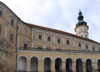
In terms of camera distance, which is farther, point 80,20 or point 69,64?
point 80,20

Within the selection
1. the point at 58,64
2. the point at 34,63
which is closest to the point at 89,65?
the point at 58,64

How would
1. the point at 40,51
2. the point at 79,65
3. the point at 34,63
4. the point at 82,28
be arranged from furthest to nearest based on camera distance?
the point at 82,28, the point at 79,65, the point at 34,63, the point at 40,51

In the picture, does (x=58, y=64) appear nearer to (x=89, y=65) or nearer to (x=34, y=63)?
(x=34, y=63)

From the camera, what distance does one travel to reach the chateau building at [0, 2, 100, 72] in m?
30.4

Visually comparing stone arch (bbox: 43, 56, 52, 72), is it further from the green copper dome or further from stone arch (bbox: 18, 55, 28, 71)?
the green copper dome

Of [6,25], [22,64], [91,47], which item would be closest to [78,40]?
[91,47]

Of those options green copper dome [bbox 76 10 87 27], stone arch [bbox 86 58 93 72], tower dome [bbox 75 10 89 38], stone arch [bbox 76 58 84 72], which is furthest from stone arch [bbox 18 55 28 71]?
green copper dome [bbox 76 10 87 27]

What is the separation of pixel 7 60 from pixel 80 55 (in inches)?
632

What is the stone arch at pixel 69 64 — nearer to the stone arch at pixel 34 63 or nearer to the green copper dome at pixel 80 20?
the stone arch at pixel 34 63

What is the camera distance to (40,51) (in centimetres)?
3198

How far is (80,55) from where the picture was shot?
114 feet

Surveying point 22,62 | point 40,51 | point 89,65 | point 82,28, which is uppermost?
point 82,28

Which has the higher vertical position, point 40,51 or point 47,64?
point 40,51

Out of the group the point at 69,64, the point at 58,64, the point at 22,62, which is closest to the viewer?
the point at 22,62
